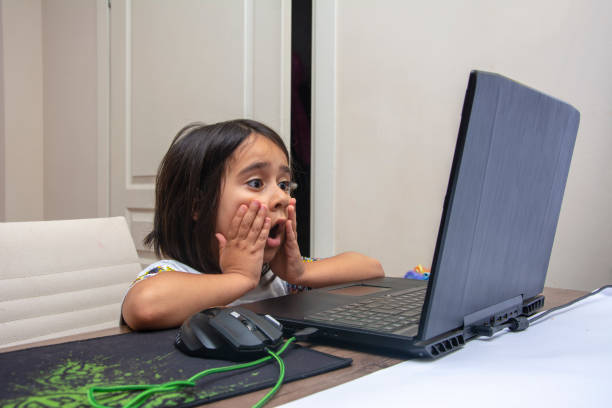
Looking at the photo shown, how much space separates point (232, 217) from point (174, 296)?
24cm

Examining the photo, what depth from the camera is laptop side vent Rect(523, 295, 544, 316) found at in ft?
2.16

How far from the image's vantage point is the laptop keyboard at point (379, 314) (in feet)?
1.66

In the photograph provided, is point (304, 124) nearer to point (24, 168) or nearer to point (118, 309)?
point (118, 309)

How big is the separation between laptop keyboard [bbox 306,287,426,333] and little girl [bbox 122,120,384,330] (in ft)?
0.61

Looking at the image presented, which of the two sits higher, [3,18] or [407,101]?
[3,18]

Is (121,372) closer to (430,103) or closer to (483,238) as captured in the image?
(483,238)

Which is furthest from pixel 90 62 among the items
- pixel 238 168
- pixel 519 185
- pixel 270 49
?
pixel 519 185

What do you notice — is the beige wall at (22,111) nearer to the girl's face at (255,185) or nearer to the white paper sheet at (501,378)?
the girl's face at (255,185)

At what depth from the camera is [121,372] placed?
15.8 inches

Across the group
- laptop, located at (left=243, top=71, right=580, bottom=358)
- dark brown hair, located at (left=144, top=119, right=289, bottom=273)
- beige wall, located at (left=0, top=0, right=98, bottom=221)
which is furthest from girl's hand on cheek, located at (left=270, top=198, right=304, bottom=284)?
beige wall, located at (left=0, top=0, right=98, bottom=221)

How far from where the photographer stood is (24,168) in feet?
9.07

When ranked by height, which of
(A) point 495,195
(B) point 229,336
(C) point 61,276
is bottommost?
(C) point 61,276

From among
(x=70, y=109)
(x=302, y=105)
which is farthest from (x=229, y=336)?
(x=70, y=109)

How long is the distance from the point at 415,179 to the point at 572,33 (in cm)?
52
